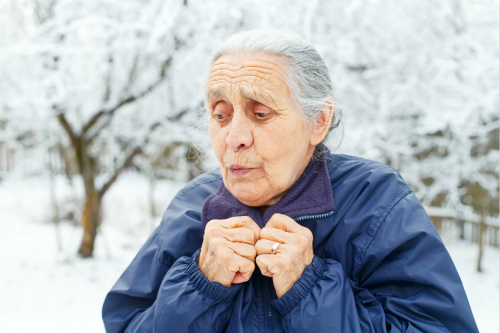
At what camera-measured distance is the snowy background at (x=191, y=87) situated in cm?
426

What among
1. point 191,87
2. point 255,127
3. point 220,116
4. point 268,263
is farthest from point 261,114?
point 191,87

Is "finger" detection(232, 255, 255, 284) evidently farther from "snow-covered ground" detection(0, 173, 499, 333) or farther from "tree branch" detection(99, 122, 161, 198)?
"tree branch" detection(99, 122, 161, 198)

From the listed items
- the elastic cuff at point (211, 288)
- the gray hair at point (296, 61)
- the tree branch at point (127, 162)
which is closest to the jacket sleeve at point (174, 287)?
the elastic cuff at point (211, 288)

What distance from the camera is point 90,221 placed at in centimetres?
595

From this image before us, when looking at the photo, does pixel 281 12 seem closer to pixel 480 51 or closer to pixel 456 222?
pixel 480 51

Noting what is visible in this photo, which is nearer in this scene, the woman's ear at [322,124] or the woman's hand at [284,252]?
the woman's hand at [284,252]

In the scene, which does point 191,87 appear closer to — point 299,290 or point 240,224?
point 240,224

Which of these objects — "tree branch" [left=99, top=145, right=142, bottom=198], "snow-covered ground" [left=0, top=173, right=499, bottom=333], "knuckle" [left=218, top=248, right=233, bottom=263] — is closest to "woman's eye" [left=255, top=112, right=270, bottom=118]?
"knuckle" [left=218, top=248, right=233, bottom=263]

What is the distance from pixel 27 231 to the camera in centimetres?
793

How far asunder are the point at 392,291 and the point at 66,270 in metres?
5.79

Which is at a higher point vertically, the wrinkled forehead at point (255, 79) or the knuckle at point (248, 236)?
the wrinkled forehead at point (255, 79)

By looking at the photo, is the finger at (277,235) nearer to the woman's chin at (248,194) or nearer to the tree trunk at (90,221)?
the woman's chin at (248,194)

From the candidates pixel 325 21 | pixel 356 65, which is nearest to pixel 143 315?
pixel 356 65

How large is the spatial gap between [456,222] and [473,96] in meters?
4.89
